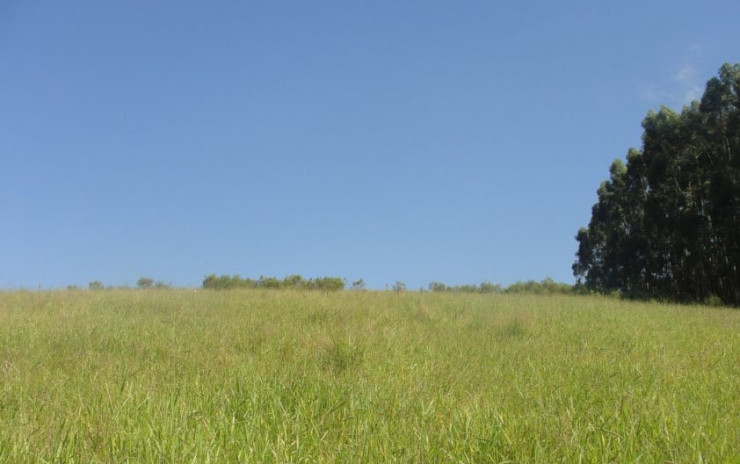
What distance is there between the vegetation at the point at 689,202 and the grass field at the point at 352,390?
696 inches

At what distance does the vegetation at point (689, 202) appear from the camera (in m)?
22.4

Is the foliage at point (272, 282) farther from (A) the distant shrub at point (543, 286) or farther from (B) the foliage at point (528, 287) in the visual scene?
(A) the distant shrub at point (543, 286)

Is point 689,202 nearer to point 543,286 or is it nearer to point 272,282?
point 543,286

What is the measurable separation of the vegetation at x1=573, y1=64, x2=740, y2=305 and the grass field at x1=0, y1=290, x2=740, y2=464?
17.7m

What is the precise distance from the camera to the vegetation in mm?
22391

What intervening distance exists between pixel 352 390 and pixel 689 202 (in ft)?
80.9

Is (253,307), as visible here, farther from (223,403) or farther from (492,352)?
(223,403)

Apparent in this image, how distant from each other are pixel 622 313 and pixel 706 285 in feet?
57.8

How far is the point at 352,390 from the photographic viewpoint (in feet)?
12.4

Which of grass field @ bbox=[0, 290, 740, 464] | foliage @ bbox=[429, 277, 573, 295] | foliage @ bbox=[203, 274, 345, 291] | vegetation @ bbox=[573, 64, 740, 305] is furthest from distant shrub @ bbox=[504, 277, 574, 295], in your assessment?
grass field @ bbox=[0, 290, 740, 464]

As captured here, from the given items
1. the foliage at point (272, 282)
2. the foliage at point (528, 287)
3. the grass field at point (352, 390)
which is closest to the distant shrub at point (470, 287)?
the foliage at point (528, 287)

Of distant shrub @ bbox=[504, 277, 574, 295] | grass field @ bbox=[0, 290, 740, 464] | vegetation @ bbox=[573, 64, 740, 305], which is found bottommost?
grass field @ bbox=[0, 290, 740, 464]

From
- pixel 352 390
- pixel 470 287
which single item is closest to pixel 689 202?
pixel 470 287

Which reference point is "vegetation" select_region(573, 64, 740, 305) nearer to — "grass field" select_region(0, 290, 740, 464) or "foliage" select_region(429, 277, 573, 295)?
"foliage" select_region(429, 277, 573, 295)
